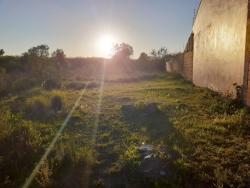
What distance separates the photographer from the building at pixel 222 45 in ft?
28.4

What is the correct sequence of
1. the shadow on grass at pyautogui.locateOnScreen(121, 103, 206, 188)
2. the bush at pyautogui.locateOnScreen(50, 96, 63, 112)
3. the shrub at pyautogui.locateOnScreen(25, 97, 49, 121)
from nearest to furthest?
the shadow on grass at pyautogui.locateOnScreen(121, 103, 206, 188) → the shrub at pyautogui.locateOnScreen(25, 97, 49, 121) → the bush at pyautogui.locateOnScreen(50, 96, 63, 112)

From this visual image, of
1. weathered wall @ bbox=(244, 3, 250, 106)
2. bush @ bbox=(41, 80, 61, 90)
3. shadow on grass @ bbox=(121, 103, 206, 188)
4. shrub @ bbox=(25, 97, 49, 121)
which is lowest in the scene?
shadow on grass @ bbox=(121, 103, 206, 188)

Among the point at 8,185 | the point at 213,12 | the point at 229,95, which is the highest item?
the point at 213,12

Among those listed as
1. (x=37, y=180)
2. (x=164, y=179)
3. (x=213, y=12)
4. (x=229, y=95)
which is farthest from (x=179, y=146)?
(x=213, y=12)

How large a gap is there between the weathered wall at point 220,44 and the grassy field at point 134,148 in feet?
5.35

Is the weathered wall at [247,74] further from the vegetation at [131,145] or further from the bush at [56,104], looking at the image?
the bush at [56,104]

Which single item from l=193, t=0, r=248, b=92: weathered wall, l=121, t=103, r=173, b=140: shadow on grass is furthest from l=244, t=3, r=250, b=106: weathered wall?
l=121, t=103, r=173, b=140: shadow on grass

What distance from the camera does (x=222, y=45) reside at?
11.0 meters

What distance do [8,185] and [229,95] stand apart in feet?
24.9

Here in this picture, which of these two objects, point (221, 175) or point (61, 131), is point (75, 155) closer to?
point (61, 131)

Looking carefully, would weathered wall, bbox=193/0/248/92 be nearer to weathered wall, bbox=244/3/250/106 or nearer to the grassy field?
weathered wall, bbox=244/3/250/106

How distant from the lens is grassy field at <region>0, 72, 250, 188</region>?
427 centimetres

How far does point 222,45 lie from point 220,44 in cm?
27

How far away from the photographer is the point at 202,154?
16.4ft
